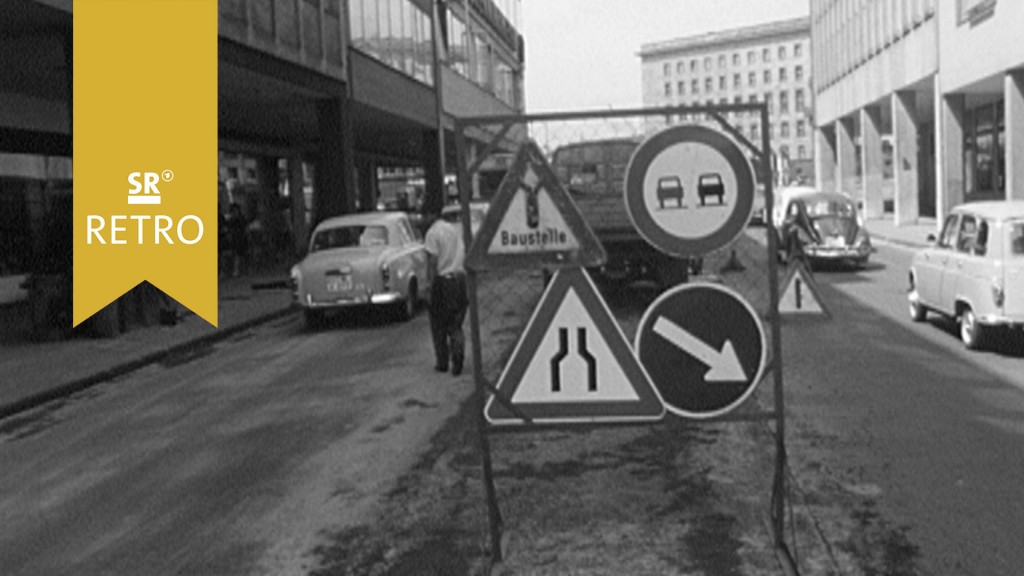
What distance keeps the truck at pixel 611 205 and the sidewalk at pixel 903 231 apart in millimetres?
17020

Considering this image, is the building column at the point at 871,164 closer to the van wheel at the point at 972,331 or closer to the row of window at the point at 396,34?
the row of window at the point at 396,34

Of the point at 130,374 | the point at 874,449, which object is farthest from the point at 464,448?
the point at 130,374

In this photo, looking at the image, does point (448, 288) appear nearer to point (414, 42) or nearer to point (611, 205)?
point (611, 205)

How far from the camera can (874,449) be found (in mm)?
7578

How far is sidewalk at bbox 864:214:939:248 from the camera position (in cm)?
3109

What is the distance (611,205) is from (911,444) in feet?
13.6

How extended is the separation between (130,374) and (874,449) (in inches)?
370

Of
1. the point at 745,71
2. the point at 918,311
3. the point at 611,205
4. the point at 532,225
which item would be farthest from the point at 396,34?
the point at 745,71

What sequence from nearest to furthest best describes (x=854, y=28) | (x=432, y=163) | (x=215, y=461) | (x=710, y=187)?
1. (x=710, y=187)
2. (x=215, y=461)
3. (x=432, y=163)
4. (x=854, y=28)

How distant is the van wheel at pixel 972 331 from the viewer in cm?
1177

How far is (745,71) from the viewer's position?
147 metres

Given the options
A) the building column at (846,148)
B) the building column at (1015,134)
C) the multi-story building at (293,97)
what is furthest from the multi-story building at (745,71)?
the building column at (1015,134)

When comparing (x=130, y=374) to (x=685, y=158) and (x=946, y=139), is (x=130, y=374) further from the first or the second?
(x=946, y=139)

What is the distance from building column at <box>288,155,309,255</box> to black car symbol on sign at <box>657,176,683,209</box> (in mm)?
37021
